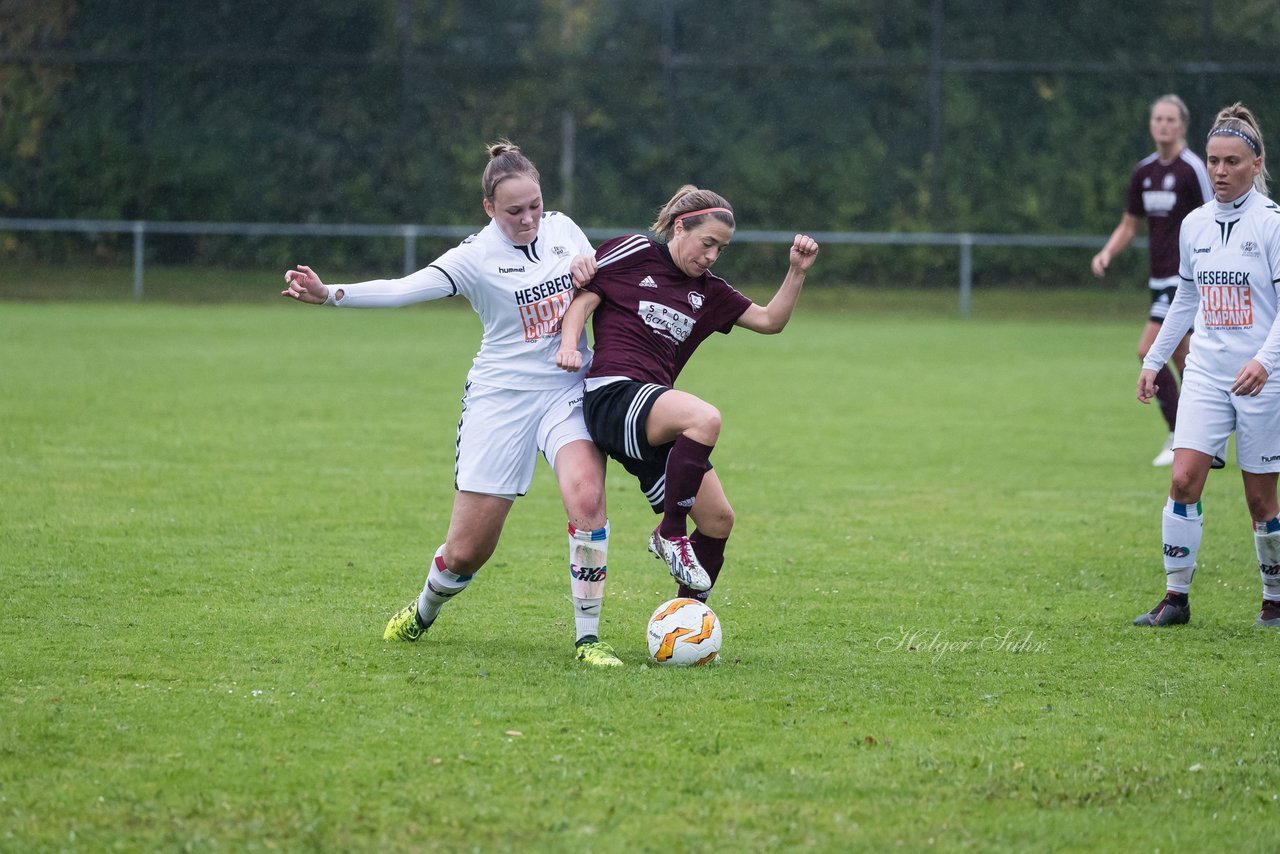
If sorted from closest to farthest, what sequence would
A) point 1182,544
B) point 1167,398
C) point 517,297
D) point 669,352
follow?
point 517,297, point 669,352, point 1182,544, point 1167,398

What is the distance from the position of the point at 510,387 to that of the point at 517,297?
1.10 ft

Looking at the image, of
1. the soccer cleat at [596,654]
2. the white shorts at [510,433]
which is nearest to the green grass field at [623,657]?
the soccer cleat at [596,654]

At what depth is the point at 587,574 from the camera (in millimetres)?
5418

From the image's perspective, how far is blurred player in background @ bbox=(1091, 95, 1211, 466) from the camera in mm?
10203

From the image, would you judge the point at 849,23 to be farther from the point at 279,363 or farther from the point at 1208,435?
the point at 1208,435

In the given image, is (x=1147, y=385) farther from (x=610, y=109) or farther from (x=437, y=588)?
(x=610, y=109)

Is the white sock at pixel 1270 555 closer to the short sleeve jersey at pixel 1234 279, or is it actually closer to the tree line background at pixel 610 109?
the short sleeve jersey at pixel 1234 279

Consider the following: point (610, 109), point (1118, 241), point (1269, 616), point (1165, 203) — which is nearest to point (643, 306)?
point (1269, 616)

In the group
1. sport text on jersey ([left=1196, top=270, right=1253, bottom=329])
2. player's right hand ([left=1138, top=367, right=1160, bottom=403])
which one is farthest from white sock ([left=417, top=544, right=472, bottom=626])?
sport text on jersey ([left=1196, top=270, right=1253, bottom=329])

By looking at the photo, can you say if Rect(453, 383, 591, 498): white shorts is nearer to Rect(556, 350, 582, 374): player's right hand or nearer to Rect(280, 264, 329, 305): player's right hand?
Rect(556, 350, 582, 374): player's right hand

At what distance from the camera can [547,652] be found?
219 inches

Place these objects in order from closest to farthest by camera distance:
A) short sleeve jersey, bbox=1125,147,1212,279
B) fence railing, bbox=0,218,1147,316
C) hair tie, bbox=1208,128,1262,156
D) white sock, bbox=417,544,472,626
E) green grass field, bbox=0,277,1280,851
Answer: green grass field, bbox=0,277,1280,851 < white sock, bbox=417,544,472,626 < hair tie, bbox=1208,128,1262,156 < short sleeve jersey, bbox=1125,147,1212,279 < fence railing, bbox=0,218,1147,316

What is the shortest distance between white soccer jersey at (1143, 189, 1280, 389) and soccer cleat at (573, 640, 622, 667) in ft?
8.79

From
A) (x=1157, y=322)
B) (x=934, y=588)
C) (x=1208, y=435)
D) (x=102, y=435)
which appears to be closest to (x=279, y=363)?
(x=102, y=435)
